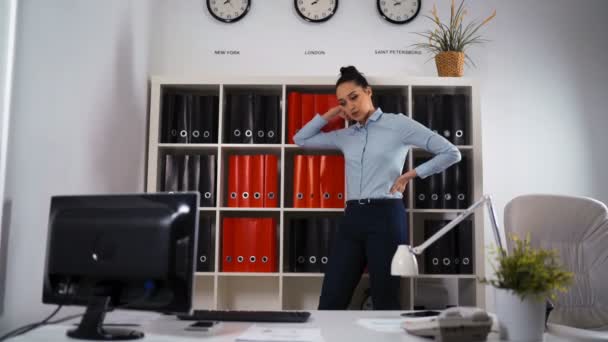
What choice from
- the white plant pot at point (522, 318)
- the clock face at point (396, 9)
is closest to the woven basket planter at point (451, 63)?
the clock face at point (396, 9)

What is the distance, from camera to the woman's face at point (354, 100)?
256 cm

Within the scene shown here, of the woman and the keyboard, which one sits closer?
the keyboard

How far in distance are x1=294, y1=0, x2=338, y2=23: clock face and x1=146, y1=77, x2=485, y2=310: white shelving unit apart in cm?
54

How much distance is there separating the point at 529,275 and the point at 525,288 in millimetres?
30

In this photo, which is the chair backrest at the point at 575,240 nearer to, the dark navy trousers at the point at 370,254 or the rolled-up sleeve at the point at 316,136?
the dark navy trousers at the point at 370,254

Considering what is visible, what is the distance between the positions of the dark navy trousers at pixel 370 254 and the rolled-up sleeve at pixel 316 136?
404 mm

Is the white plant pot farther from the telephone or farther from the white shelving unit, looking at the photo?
the white shelving unit

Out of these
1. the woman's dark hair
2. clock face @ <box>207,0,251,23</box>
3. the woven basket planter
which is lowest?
the woman's dark hair

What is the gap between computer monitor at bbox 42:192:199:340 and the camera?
119 centimetres

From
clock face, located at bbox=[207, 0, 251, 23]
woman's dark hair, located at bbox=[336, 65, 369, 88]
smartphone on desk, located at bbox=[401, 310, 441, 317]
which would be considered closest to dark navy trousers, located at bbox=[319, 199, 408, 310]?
woman's dark hair, located at bbox=[336, 65, 369, 88]

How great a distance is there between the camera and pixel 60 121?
6.14 ft

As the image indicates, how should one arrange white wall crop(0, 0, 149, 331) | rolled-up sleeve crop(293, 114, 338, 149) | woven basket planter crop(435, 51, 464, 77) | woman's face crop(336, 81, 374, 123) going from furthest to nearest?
woven basket planter crop(435, 51, 464, 77) → rolled-up sleeve crop(293, 114, 338, 149) → woman's face crop(336, 81, 374, 123) → white wall crop(0, 0, 149, 331)

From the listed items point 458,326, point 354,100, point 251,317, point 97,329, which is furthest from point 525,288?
point 354,100

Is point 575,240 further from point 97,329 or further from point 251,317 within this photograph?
point 97,329
